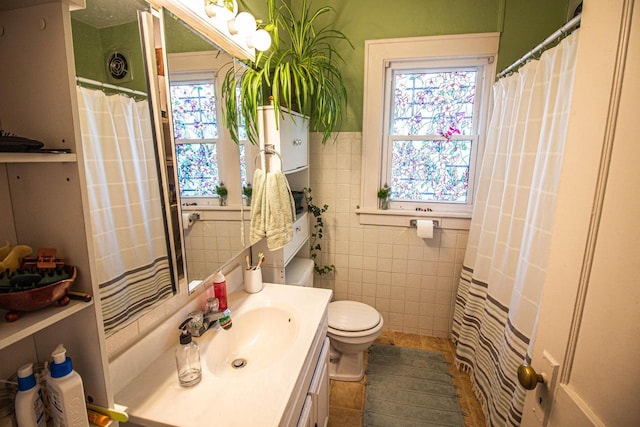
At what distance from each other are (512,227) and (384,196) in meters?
0.90

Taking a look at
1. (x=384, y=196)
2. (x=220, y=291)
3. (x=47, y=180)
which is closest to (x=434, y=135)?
(x=384, y=196)

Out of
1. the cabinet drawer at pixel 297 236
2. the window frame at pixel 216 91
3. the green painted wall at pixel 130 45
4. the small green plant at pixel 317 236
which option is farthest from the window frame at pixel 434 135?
the green painted wall at pixel 130 45

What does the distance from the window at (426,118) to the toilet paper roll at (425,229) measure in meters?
0.16

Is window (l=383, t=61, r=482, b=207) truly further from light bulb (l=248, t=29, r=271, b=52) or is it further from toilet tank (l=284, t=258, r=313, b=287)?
light bulb (l=248, t=29, r=271, b=52)

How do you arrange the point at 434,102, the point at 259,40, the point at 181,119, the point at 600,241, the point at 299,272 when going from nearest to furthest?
1. the point at 600,241
2. the point at 181,119
3. the point at 259,40
4. the point at 299,272
5. the point at 434,102

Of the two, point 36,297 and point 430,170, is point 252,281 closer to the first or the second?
point 36,297

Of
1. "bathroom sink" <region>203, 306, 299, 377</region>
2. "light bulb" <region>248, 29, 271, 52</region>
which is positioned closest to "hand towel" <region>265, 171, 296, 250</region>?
"bathroom sink" <region>203, 306, 299, 377</region>

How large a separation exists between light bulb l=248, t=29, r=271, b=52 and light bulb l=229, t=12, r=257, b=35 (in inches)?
1.1

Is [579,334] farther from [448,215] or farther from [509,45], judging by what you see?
[509,45]

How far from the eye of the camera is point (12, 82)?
1.82 ft

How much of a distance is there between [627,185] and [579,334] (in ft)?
1.05

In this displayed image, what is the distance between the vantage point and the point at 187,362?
95cm

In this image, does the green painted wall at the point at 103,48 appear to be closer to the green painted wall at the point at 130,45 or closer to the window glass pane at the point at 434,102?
the green painted wall at the point at 130,45

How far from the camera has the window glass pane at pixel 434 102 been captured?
2.22 meters
